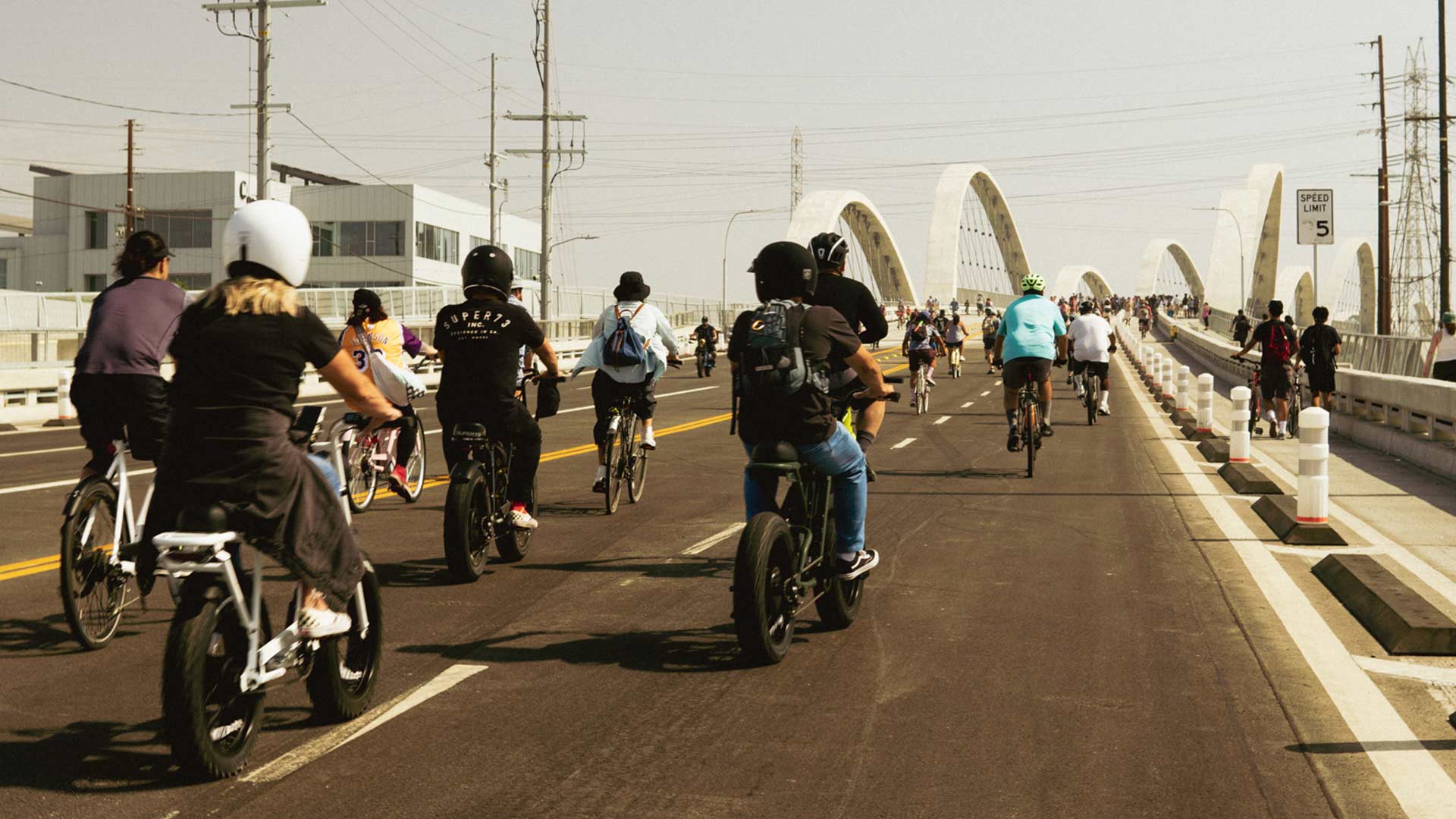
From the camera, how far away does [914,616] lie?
747 centimetres

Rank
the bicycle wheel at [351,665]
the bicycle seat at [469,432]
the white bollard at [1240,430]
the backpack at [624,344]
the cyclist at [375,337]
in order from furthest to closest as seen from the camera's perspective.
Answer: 1. the white bollard at [1240,430]
2. the backpack at [624,344]
3. the cyclist at [375,337]
4. the bicycle seat at [469,432]
5. the bicycle wheel at [351,665]

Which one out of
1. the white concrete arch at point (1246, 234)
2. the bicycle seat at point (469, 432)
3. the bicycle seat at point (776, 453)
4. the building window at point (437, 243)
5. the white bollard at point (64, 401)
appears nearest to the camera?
the bicycle seat at point (776, 453)

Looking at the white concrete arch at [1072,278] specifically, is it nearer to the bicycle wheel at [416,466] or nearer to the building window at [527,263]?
the building window at [527,263]

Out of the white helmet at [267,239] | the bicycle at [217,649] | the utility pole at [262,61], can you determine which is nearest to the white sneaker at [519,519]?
the bicycle at [217,649]

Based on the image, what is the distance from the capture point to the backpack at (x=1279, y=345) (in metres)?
20.2

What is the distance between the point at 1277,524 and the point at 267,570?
720cm

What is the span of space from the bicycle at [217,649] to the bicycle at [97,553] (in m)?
1.97

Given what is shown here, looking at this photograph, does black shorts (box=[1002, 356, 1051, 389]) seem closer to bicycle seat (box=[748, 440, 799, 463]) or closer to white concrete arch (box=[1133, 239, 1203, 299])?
bicycle seat (box=[748, 440, 799, 463])

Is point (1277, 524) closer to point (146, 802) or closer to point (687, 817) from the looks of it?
point (687, 817)

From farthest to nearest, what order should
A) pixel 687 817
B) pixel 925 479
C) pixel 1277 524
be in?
pixel 925 479
pixel 1277 524
pixel 687 817

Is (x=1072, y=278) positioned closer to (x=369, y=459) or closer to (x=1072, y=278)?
(x=1072, y=278)

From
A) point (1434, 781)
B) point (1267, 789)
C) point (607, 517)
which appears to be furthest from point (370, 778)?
point (607, 517)

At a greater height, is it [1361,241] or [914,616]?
[1361,241]

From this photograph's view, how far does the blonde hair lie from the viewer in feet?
15.1
